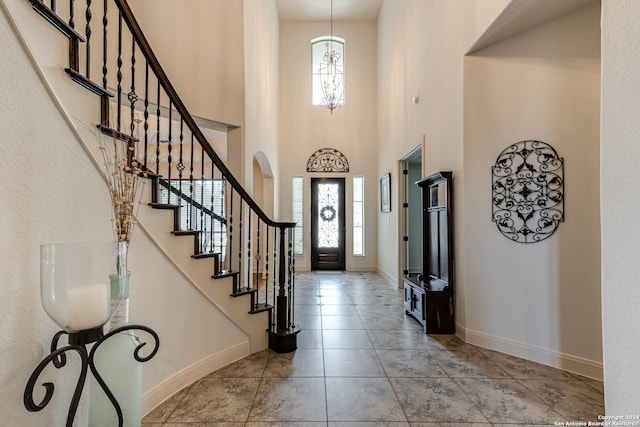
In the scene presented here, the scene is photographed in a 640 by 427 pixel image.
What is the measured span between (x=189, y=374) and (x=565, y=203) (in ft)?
10.7

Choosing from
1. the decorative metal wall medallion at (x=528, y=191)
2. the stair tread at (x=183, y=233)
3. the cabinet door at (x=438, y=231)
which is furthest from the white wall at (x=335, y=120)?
the stair tread at (x=183, y=233)

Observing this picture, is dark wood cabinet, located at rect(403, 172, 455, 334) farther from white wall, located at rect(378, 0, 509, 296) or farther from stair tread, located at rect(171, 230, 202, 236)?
stair tread, located at rect(171, 230, 202, 236)

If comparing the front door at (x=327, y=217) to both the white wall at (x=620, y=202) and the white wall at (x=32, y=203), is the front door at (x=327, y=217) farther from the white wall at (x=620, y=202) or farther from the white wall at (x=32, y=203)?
the white wall at (x=620, y=202)

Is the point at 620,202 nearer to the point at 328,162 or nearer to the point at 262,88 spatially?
the point at 262,88

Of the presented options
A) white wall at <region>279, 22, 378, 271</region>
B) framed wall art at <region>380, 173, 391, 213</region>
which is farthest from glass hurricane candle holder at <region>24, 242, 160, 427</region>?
white wall at <region>279, 22, 378, 271</region>

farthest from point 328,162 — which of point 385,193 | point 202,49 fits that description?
point 202,49

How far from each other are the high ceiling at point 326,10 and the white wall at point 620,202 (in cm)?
650

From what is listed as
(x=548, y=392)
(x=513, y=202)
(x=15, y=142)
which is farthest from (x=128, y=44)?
(x=548, y=392)

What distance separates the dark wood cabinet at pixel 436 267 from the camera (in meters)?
3.08

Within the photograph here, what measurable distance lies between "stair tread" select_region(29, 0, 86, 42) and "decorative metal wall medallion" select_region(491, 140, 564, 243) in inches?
125

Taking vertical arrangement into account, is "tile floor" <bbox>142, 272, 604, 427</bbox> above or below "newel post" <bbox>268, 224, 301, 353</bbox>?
below

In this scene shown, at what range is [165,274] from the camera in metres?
2.01

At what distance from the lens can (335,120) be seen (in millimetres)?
7148

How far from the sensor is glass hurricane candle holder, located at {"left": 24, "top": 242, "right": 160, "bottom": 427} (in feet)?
3.70
